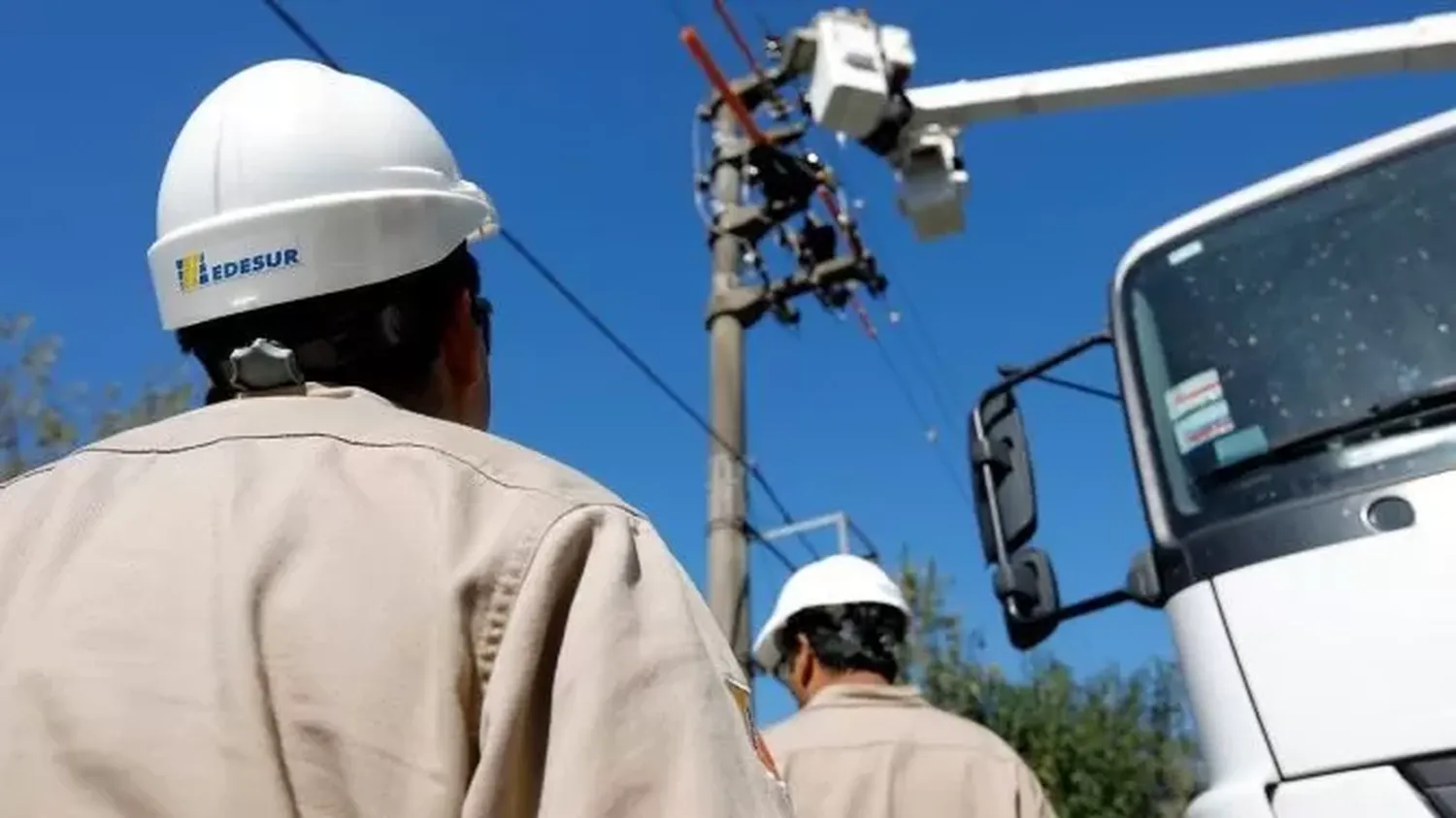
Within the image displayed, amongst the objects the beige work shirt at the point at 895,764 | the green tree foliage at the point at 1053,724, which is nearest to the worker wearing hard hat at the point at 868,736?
the beige work shirt at the point at 895,764

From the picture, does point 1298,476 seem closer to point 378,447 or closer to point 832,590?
point 832,590

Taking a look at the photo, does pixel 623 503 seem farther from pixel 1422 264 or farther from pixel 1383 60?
pixel 1383 60

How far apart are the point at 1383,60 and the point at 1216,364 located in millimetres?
3588

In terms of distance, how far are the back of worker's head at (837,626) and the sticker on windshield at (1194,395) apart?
3.33 feet

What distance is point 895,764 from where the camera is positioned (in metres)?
3.72

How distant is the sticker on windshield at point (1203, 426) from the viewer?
345cm

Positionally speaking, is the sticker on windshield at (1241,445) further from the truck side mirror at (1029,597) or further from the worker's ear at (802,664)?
the worker's ear at (802,664)

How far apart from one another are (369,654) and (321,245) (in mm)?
531

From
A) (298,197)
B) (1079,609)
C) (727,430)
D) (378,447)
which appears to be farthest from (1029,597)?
(727,430)

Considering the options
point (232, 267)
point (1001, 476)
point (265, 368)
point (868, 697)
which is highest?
point (1001, 476)

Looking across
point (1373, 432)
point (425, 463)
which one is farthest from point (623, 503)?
point (1373, 432)

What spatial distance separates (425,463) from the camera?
4.55 feet

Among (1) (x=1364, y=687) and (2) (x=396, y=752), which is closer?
(2) (x=396, y=752)

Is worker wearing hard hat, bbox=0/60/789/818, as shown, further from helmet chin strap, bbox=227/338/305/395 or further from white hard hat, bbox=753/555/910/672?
white hard hat, bbox=753/555/910/672
